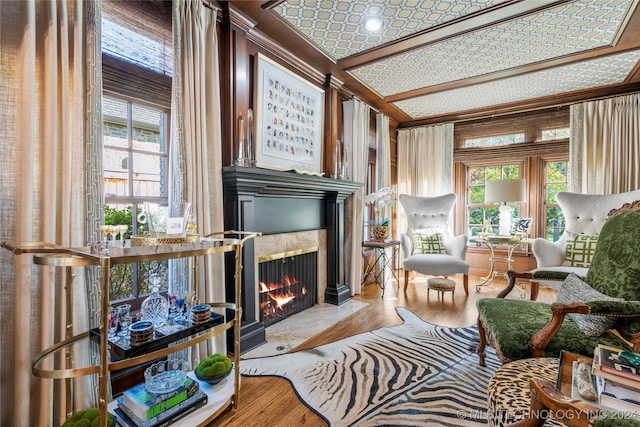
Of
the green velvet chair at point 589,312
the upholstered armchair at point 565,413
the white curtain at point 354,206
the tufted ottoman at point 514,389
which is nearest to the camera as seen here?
the upholstered armchair at point 565,413

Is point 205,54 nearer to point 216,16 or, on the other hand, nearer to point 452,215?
point 216,16

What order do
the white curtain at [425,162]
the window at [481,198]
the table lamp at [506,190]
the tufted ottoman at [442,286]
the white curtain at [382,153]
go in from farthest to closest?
the white curtain at [425,162] → the window at [481,198] → the white curtain at [382,153] → the table lamp at [506,190] → the tufted ottoman at [442,286]

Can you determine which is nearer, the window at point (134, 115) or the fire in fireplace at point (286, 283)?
the window at point (134, 115)

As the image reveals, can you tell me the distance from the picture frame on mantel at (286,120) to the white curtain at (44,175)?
4.08 ft

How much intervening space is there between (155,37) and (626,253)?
3.02m

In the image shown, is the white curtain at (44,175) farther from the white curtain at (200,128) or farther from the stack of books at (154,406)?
the white curtain at (200,128)

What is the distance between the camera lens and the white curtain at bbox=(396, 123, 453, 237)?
492 centimetres

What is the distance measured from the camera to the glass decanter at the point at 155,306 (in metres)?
1.45

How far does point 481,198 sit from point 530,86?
1794 millimetres

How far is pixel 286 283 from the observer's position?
2.87 metres

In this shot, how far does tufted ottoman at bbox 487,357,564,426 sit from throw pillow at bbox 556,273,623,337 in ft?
1.19

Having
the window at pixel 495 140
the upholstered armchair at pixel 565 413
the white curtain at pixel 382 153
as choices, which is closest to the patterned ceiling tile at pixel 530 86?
the white curtain at pixel 382 153

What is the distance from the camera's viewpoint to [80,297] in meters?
1.39

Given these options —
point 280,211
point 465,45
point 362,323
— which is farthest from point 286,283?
point 465,45
